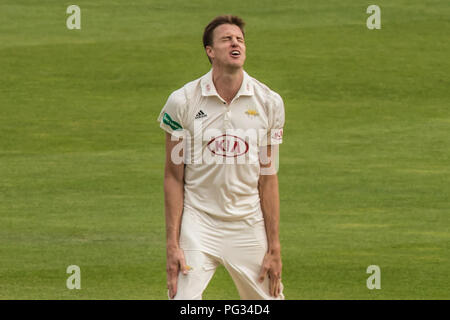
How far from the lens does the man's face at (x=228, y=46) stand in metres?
6.40

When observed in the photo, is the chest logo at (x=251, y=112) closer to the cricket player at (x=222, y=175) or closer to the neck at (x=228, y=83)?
the cricket player at (x=222, y=175)

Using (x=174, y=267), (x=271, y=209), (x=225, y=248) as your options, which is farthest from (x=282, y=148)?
(x=174, y=267)

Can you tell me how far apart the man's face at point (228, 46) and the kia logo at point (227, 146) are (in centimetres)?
42

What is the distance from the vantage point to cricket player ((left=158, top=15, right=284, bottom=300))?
21.1ft

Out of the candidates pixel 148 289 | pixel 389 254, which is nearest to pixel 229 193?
pixel 148 289

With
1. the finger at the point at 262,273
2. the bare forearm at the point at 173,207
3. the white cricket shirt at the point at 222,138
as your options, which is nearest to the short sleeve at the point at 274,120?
the white cricket shirt at the point at 222,138

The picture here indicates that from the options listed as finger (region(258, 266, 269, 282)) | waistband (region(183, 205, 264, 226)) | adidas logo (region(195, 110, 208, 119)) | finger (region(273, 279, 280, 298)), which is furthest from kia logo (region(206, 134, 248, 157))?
finger (region(273, 279, 280, 298))

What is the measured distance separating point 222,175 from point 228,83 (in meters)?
0.54

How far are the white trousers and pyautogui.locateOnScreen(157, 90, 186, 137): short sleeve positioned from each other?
480 mm

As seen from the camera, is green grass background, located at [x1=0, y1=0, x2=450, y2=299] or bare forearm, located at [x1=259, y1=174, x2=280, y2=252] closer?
bare forearm, located at [x1=259, y1=174, x2=280, y2=252]

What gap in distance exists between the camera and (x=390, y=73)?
60.2 feet

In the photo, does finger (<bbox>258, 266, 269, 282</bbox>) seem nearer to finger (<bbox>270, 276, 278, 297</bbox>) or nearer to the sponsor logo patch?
finger (<bbox>270, 276, 278, 297</bbox>)
